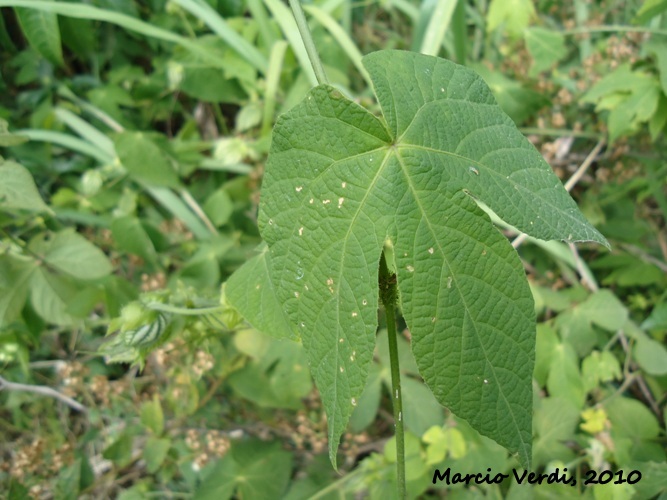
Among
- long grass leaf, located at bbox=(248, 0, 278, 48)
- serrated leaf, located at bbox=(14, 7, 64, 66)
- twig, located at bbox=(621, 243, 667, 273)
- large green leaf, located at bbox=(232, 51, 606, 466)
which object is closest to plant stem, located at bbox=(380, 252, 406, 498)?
large green leaf, located at bbox=(232, 51, 606, 466)

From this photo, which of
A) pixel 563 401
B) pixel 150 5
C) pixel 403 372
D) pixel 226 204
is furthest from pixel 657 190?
pixel 150 5

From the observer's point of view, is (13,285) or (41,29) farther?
(41,29)

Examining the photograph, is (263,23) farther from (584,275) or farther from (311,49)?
(584,275)

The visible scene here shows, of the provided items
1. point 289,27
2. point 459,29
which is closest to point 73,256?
point 289,27

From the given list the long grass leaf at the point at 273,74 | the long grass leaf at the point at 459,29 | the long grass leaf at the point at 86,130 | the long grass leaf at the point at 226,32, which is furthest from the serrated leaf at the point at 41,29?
the long grass leaf at the point at 459,29

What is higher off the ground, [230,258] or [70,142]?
[70,142]
